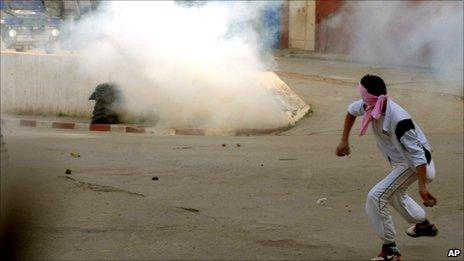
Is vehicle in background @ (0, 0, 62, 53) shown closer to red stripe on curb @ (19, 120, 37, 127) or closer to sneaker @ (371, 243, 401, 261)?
red stripe on curb @ (19, 120, 37, 127)

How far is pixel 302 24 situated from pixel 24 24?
8.16 metres

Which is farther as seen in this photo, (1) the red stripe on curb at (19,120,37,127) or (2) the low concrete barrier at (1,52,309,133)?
(2) the low concrete barrier at (1,52,309,133)

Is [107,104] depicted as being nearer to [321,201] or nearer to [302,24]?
[321,201]

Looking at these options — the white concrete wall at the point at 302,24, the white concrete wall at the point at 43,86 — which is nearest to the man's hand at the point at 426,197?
the white concrete wall at the point at 43,86

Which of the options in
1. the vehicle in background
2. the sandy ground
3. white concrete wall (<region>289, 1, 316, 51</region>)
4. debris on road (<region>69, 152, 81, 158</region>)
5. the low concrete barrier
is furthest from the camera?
white concrete wall (<region>289, 1, 316, 51</region>)

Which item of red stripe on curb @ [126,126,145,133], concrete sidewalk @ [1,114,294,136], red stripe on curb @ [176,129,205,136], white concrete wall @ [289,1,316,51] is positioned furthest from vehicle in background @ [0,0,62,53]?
red stripe on curb @ [176,129,205,136]

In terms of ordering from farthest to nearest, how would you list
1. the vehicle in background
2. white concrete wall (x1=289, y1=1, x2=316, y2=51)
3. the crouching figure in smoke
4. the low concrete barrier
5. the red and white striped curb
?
white concrete wall (x1=289, y1=1, x2=316, y2=51), the vehicle in background, the low concrete barrier, the crouching figure in smoke, the red and white striped curb

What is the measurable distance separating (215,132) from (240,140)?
92 centimetres

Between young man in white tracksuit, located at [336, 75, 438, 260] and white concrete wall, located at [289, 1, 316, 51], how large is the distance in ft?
56.7

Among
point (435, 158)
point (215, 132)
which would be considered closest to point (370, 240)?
point (435, 158)

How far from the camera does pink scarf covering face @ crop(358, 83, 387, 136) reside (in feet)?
19.9

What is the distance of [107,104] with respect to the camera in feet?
44.8

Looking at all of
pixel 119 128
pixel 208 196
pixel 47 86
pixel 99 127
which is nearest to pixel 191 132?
pixel 119 128

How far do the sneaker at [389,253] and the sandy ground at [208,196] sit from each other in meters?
0.24
